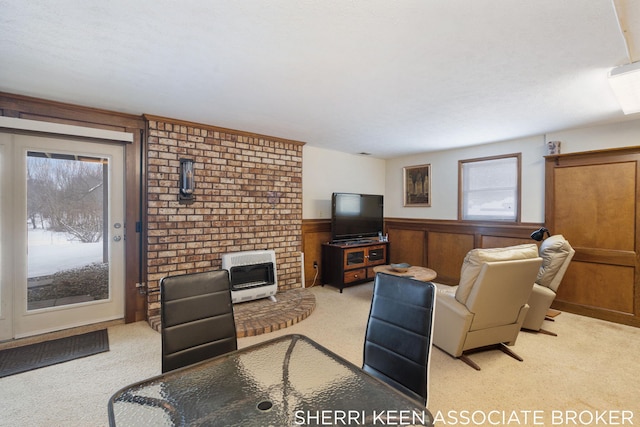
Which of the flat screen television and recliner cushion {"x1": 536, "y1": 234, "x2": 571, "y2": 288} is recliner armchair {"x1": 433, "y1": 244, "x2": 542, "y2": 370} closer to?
recliner cushion {"x1": 536, "y1": 234, "x2": 571, "y2": 288}

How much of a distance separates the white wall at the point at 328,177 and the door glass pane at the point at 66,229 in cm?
269

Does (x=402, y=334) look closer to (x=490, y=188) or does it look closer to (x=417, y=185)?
(x=490, y=188)

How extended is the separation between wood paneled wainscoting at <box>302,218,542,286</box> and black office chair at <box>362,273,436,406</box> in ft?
10.7

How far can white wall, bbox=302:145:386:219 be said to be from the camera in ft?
16.0

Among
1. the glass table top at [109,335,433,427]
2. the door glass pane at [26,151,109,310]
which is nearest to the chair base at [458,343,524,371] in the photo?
the glass table top at [109,335,433,427]

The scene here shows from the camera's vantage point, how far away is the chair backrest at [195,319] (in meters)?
1.53

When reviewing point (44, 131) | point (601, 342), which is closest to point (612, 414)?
point (601, 342)

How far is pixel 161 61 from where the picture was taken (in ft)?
6.77

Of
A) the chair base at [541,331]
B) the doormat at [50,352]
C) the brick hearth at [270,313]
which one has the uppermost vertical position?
the brick hearth at [270,313]

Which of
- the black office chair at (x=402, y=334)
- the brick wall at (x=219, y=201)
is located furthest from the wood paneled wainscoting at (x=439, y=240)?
the black office chair at (x=402, y=334)

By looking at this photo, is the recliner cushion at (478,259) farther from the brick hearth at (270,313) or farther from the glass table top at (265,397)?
the brick hearth at (270,313)

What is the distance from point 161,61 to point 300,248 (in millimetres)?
3119

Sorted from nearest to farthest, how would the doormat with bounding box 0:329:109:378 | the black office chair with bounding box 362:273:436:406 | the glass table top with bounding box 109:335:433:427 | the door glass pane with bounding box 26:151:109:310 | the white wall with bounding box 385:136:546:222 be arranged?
the glass table top with bounding box 109:335:433:427 < the black office chair with bounding box 362:273:436:406 < the doormat with bounding box 0:329:109:378 < the door glass pane with bounding box 26:151:109:310 < the white wall with bounding box 385:136:546:222

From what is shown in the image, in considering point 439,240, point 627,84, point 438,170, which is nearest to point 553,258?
point 627,84
